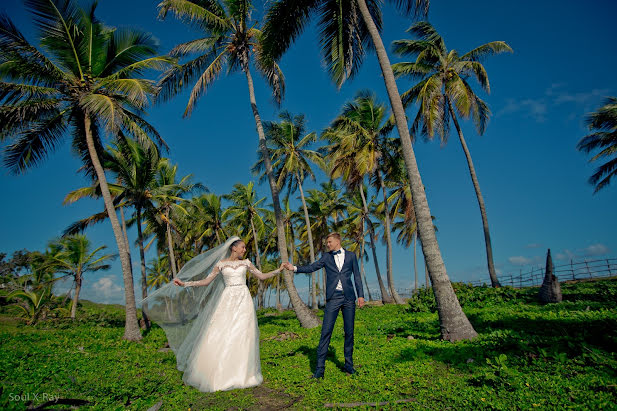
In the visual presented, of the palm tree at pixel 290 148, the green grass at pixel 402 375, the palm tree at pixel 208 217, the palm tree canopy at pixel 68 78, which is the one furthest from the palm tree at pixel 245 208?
the green grass at pixel 402 375

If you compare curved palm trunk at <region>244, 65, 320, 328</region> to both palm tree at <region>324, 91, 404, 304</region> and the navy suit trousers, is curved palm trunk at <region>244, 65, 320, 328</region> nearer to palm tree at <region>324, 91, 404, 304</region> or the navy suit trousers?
the navy suit trousers

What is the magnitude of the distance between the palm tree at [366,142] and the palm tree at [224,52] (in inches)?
330

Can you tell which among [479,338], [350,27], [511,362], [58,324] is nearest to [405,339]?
[479,338]

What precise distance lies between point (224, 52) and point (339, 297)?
12908 millimetres

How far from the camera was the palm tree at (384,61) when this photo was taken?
6.73m

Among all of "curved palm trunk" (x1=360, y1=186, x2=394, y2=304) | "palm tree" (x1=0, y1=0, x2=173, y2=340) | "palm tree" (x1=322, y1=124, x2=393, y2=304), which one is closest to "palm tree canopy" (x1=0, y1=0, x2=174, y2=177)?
"palm tree" (x1=0, y1=0, x2=173, y2=340)

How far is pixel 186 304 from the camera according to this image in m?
6.94

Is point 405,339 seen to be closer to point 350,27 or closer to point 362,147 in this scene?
point 350,27

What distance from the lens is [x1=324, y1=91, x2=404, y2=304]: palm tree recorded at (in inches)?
859

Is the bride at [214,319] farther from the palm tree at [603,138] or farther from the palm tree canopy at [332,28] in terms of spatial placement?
the palm tree at [603,138]

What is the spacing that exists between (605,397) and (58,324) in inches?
881

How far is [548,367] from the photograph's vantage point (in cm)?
446

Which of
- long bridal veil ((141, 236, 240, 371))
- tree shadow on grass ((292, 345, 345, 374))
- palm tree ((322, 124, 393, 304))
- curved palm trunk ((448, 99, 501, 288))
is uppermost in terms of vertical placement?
palm tree ((322, 124, 393, 304))

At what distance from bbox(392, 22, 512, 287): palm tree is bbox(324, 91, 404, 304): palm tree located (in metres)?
4.14
